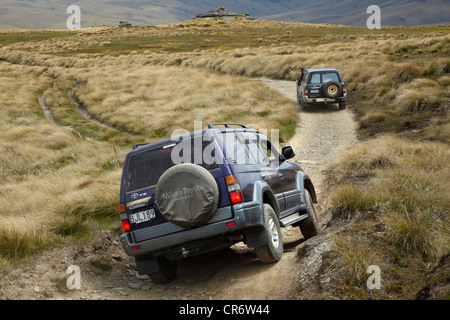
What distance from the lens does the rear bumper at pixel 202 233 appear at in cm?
553

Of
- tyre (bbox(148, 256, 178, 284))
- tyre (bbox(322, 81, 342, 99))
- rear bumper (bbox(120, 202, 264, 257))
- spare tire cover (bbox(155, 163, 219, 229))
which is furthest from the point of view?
tyre (bbox(322, 81, 342, 99))

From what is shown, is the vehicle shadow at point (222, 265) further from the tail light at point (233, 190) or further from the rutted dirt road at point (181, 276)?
the tail light at point (233, 190)

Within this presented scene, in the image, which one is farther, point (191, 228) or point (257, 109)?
point (257, 109)

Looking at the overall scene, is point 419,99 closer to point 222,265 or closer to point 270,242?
point 222,265

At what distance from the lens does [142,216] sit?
5734 mm

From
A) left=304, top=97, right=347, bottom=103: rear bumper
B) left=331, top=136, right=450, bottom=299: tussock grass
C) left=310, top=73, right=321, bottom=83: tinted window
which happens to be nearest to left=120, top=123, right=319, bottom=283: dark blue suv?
left=331, top=136, right=450, bottom=299: tussock grass

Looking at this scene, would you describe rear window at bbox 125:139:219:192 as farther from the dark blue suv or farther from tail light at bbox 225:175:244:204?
tail light at bbox 225:175:244:204

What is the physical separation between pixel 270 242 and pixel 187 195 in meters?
1.37

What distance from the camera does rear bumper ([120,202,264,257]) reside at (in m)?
5.53

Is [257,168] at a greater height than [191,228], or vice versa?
[257,168]
